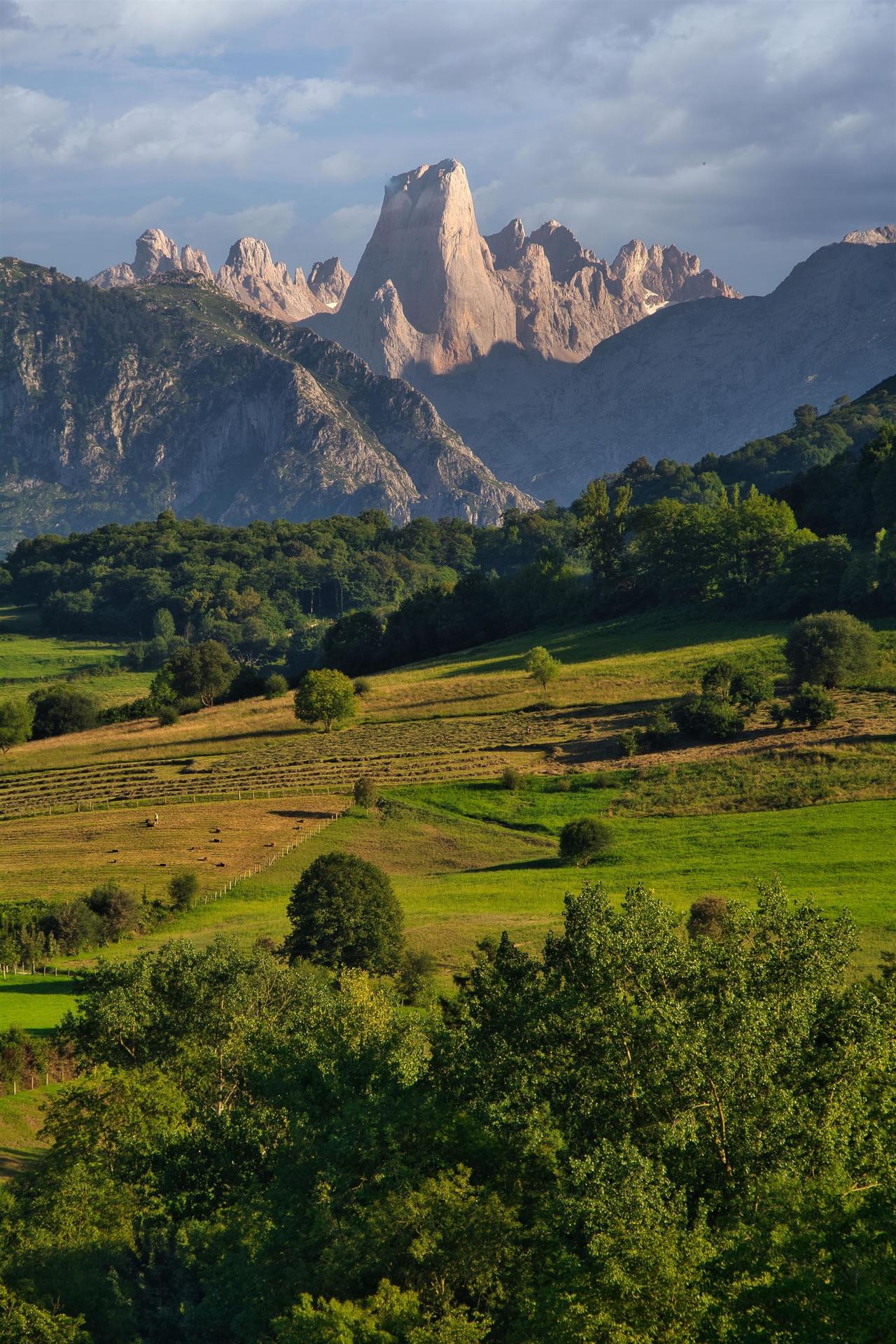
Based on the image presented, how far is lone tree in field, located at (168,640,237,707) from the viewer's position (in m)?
134

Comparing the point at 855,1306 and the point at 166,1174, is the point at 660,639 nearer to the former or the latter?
the point at 166,1174

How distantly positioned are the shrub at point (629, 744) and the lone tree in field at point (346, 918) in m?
34.7

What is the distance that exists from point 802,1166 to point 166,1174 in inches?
679

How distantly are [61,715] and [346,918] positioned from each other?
247ft

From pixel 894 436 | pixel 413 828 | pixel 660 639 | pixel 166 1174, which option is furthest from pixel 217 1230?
pixel 894 436

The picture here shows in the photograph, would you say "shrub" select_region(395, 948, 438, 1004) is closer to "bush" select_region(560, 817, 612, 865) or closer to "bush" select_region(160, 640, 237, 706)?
"bush" select_region(560, 817, 612, 865)

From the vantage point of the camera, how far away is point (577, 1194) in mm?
25609

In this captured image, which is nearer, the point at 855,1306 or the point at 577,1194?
the point at 855,1306

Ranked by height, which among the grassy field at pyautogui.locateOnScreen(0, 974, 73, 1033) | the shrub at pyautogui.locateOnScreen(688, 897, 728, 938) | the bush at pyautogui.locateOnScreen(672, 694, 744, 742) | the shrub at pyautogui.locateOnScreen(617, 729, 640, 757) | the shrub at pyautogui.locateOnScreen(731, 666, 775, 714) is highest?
the shrub at pyautogui.locateOnScreen(731, 666, 775, 714)

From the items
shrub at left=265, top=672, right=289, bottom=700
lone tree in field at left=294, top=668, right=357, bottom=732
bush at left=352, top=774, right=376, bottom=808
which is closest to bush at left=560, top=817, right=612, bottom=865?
bush at left=352, top=774, right=376, bottom=808

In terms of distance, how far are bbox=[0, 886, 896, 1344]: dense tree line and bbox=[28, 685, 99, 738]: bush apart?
9101cm

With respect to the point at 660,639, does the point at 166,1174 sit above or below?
below

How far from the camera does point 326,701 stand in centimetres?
10900

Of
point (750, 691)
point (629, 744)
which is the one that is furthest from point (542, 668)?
point (629, 744)
